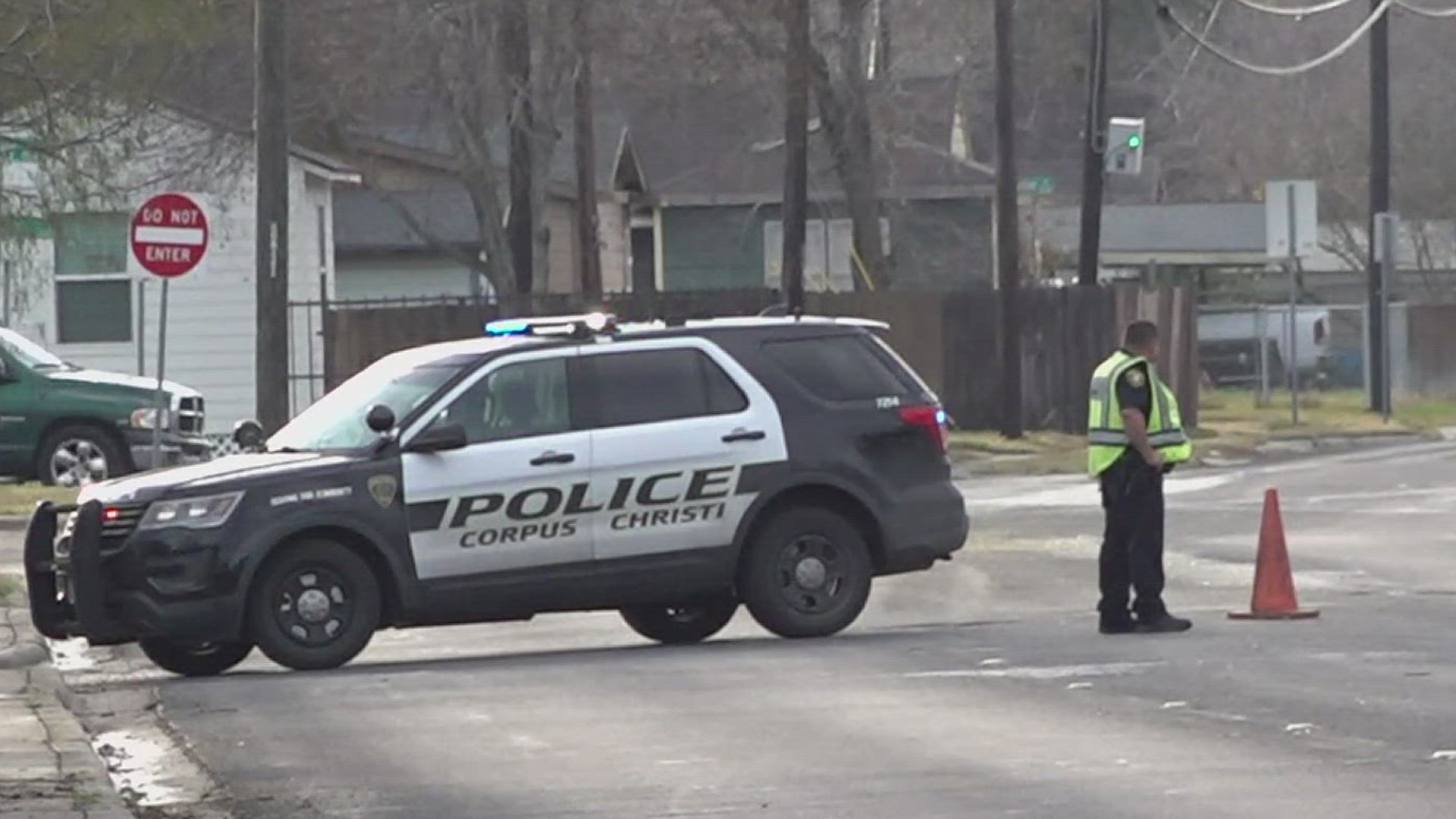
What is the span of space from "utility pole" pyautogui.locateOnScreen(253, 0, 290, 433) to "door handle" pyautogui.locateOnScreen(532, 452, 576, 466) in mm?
10443

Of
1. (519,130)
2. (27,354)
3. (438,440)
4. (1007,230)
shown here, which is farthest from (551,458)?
(1007,230)

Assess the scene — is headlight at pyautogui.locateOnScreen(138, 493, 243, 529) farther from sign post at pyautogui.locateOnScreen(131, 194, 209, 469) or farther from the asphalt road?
sign post at pyautogui.locateOnScreen(131, 194, 209, 469)

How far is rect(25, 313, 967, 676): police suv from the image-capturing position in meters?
15.1

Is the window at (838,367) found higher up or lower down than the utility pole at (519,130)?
lower down

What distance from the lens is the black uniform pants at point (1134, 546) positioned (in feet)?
53.4

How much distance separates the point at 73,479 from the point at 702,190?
2650 centimetres

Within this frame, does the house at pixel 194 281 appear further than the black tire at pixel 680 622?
Yes

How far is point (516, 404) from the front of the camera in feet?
52.0

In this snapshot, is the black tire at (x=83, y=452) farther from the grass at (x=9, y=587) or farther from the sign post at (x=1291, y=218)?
the sign post at (x=1291, y=218)

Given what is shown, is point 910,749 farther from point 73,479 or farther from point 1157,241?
point 1157,241

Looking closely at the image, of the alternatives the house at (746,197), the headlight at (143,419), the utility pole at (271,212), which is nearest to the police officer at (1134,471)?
the utility pole at (271,212)

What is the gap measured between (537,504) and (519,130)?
20580 millimetres

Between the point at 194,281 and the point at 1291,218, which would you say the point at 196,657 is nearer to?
the point at 194,281

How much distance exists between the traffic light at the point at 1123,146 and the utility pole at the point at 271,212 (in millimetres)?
15949
